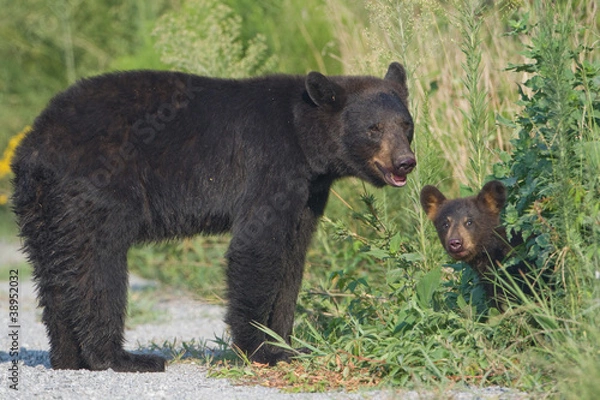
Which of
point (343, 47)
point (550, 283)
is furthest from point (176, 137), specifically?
point (343, 47)

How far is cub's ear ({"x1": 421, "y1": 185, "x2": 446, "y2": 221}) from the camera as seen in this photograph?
6152 millimetres

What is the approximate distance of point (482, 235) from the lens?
5844 mm

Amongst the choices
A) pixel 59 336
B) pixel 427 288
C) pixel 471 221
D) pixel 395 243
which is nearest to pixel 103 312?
pixel 59 336

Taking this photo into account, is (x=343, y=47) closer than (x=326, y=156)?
No

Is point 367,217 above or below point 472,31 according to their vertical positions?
below

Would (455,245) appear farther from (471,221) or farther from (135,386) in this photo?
(135,386)

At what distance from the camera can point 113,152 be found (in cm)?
606

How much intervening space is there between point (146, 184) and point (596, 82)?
2.94 meters

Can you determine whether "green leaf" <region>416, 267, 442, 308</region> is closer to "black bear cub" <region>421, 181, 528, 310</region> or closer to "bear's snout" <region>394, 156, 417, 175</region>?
"black bear cub" <region>421, 181, 528, 310</region>

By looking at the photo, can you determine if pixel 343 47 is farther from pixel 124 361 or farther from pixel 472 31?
pixel 124 361

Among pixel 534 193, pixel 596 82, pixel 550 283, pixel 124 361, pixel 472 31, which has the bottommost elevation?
pixel 124 361

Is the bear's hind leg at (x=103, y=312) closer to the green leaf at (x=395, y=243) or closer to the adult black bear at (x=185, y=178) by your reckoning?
the adult black bear at (x=185, y=178)

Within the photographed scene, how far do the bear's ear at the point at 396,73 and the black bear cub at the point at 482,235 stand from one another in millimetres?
1292

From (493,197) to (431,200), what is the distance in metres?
0.52
